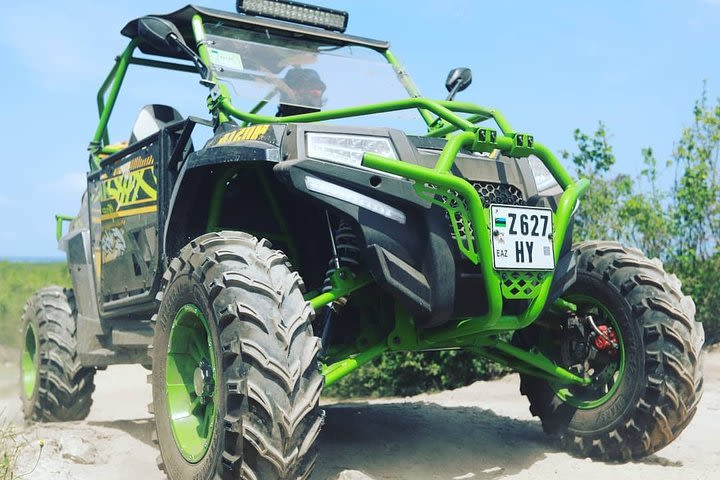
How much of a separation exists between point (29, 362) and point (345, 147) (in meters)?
4.72

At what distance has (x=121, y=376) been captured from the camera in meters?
12.1

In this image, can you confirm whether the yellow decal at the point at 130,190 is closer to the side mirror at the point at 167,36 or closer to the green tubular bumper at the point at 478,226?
the side mirror at the point at 167,36

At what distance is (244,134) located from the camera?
3986 millimetres

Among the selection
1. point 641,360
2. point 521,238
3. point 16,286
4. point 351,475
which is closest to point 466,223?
point 521,238

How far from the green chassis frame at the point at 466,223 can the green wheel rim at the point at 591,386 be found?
104 millimetres

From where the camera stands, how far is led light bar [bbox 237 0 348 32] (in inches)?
213

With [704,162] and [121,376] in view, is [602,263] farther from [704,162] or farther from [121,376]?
[121,376]

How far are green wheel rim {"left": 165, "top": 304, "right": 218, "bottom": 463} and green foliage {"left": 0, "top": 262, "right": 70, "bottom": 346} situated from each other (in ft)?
33.9

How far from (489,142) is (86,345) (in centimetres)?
377

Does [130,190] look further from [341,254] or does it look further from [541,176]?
[541,176]

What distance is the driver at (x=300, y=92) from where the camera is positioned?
5145 millimetres

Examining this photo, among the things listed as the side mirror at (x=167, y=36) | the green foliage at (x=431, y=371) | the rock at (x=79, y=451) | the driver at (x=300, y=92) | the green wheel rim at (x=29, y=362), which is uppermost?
the side mirror at (x=167, y=36)

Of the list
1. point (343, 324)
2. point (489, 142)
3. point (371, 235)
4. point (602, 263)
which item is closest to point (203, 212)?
point (343, 324)

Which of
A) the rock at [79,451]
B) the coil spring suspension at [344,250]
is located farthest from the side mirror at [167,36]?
the rock at [79,451]
